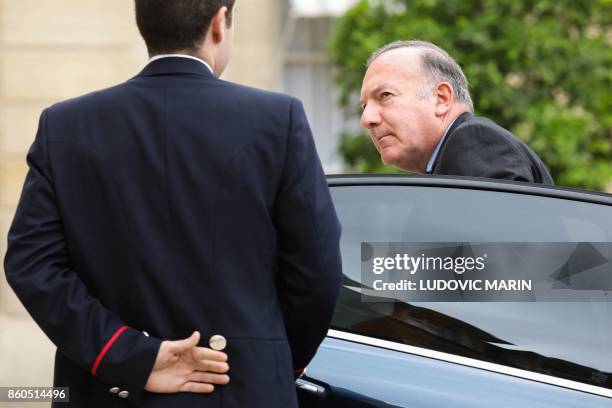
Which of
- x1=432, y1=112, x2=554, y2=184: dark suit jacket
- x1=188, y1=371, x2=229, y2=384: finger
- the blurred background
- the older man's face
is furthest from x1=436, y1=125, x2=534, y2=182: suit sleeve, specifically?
the blurred background

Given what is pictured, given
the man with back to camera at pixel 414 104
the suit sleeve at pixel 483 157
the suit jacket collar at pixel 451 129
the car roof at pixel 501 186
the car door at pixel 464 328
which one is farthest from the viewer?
the man with back to camera at pixel 414 104

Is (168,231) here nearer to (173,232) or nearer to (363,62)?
(173,232)

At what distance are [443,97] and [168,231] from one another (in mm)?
1357

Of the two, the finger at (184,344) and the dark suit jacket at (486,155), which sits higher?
the dark suit jacket at (486,155)

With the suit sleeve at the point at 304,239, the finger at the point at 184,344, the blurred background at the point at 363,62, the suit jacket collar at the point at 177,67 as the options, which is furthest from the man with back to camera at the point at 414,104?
the blurred background at the point at 363,62

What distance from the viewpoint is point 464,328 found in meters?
2.35

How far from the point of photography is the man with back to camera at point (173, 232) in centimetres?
187

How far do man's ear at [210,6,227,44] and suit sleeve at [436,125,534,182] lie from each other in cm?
96

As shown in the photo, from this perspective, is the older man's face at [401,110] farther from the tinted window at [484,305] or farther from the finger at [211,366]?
the finger at [211,366]

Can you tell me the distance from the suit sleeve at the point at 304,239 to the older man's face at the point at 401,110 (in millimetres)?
1059

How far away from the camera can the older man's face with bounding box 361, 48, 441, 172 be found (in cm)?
297

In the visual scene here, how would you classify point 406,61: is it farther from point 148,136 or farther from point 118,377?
point 118,377

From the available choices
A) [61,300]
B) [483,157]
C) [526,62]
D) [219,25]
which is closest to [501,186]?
[483,157]

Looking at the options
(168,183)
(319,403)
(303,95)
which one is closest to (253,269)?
(168,183)
